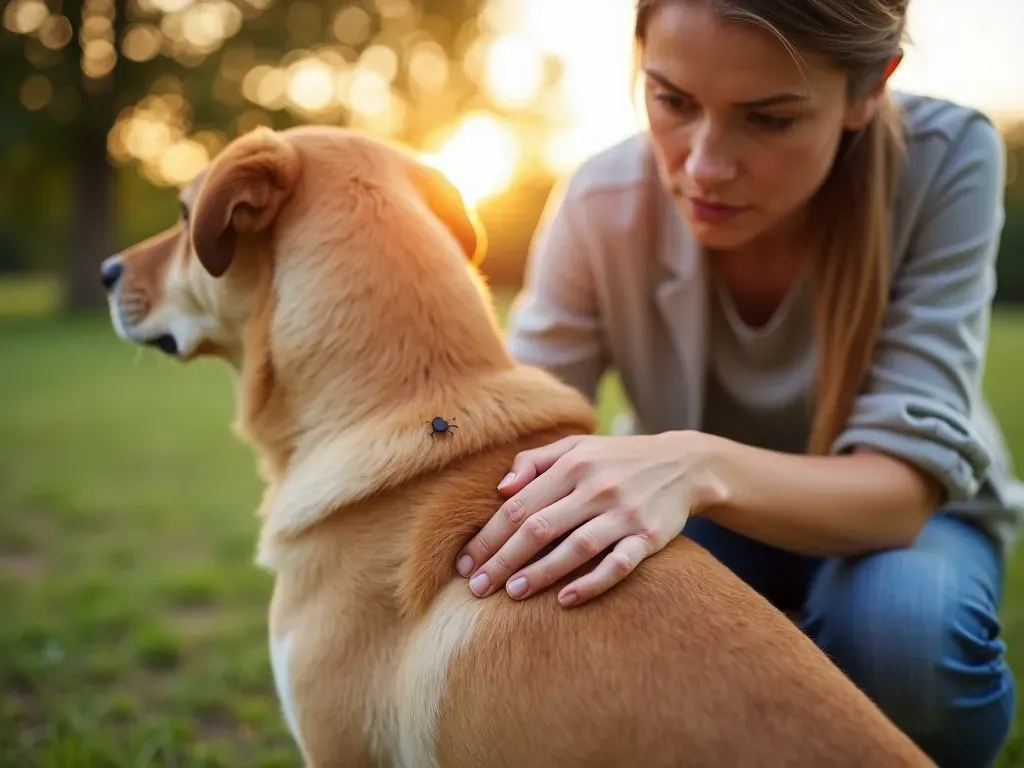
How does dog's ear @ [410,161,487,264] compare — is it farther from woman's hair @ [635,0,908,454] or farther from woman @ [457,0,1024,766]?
woman's hair @ [635,0,908,454]

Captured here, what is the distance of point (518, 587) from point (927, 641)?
97 centimetres

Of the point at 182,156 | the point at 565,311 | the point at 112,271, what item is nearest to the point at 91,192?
the point at 182,156

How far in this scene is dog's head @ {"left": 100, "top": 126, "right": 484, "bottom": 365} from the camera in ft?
6.46

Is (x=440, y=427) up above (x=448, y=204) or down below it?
below

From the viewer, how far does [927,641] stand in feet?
6.38

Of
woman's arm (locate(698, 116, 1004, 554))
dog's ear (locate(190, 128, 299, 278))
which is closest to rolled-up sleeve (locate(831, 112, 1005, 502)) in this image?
woman's arm (locate(698, 116, 1004, 554))

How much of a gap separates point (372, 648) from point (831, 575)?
3.92 feet

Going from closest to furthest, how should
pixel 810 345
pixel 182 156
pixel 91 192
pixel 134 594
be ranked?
pixel 810 345 < pixel 134 594 < pixel 91 192 < pixel 182 156

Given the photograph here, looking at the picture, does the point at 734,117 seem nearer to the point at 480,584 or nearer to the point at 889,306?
the point at 889,306

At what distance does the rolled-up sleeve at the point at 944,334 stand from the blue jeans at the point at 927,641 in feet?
0.71

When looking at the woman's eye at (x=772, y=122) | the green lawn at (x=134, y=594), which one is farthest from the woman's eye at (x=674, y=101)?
the green lawn at (x=134, y=594)

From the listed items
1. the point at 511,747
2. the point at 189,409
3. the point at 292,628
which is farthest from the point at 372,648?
the point at 189,409

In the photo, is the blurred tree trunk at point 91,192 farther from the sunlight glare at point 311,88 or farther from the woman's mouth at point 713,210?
the woman's mouth at point 713,210

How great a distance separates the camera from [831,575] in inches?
88.7
